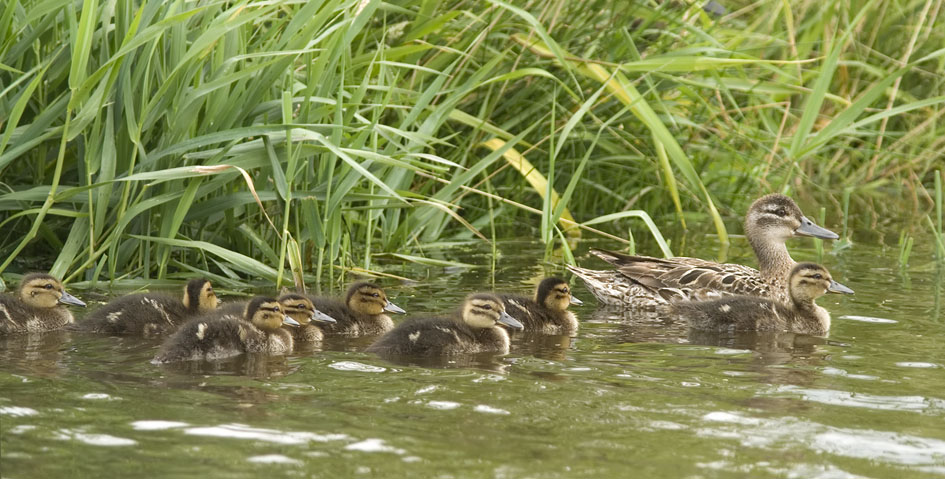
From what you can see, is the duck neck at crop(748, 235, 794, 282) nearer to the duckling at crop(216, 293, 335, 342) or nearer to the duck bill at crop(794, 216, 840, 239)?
the duck bill at crop(794, 216, 840, 239)

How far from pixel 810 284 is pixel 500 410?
2.88 metres

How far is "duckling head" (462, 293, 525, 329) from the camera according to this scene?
621 centimetres

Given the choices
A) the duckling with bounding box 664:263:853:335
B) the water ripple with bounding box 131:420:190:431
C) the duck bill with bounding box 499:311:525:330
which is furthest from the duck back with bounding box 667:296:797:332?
the water ripple with bounding box 131:420:190:431

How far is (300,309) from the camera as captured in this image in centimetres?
615

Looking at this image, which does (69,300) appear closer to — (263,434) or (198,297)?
(198,297)

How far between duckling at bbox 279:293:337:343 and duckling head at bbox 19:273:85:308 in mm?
977

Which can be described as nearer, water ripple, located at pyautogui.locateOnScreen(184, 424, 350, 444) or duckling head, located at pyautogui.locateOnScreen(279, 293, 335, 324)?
water ripple, located at pyautogui.locateOnScreen(184, 424, 350, 444)

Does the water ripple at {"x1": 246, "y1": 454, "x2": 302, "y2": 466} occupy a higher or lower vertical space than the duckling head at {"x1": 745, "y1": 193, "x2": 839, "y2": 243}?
lower

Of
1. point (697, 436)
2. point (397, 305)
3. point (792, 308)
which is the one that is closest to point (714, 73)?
point (792, 308)

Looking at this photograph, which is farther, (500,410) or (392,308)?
(392,308)

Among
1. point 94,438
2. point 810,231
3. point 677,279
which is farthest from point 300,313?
point 810,231

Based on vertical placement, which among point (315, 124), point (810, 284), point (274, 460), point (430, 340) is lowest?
point (274, 460)

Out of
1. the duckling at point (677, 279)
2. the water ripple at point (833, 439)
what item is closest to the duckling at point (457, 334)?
the duckling at point (677, 279)

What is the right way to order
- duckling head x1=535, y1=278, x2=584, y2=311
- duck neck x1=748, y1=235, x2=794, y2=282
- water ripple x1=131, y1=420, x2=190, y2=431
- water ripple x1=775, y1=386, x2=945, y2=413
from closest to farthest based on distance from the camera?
water ripple x1=131, y1=420, x2=190, y2=431, water ripple x1=775, y1=386, x2=945, y2=413, duckling head x1=535, y1=278, x2=584, y2=311, duck neck x1=748, y1=235, x2=794, y2=282
